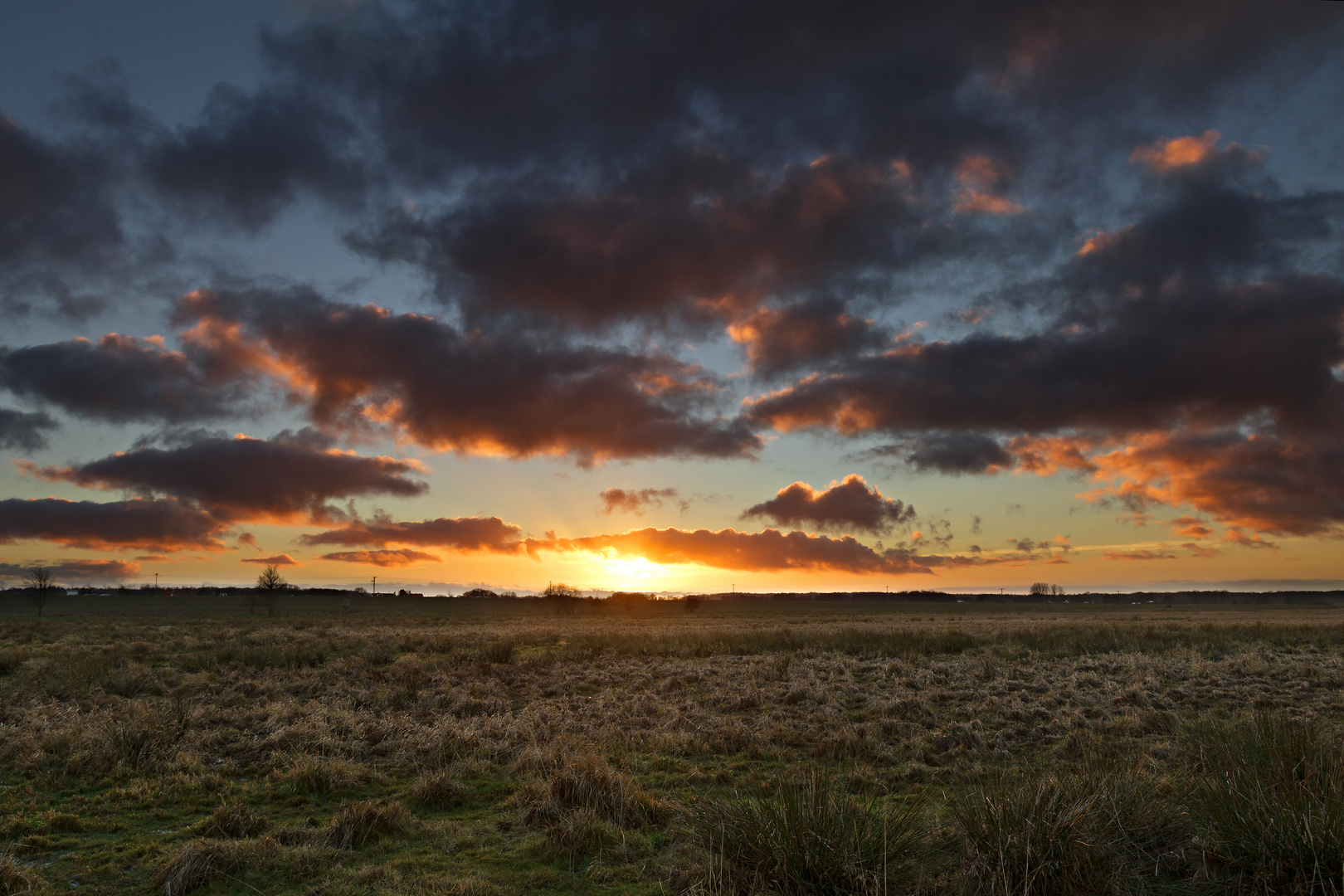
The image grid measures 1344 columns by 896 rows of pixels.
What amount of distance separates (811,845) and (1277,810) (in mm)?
3914

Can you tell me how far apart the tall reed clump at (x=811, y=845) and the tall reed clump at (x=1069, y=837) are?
25.1 inches

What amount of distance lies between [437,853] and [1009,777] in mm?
6825

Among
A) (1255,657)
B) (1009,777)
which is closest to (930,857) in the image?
(1009,777)

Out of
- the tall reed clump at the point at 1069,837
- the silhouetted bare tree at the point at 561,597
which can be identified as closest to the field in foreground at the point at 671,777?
the tall reed clump at the point at 1069,837

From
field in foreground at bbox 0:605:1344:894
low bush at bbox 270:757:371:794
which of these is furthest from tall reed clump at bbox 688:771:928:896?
low bush at bbox 270:757:371:794

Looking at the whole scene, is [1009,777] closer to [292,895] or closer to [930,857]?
[930,857]

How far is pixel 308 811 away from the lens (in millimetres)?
10539

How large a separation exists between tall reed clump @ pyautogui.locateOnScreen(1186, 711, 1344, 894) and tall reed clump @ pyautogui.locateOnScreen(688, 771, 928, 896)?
103 inches

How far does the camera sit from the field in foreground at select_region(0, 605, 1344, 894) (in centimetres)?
637

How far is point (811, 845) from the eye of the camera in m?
6.49

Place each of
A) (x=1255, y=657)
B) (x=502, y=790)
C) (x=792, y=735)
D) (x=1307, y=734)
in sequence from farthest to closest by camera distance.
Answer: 1. (x=1255, y=657)
2. (x=792, y=735)
3. (x=502, y=790)
4. (x=1307, y=734)

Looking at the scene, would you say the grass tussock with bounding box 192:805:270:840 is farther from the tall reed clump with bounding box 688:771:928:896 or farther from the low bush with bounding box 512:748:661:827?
the tall reed clump with bounding box 688:771:928:896

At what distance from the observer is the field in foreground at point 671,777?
6.37 meters

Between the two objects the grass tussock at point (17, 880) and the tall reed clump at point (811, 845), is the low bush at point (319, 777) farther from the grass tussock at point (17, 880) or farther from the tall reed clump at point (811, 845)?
the tall reed clump at point (811, 845)
